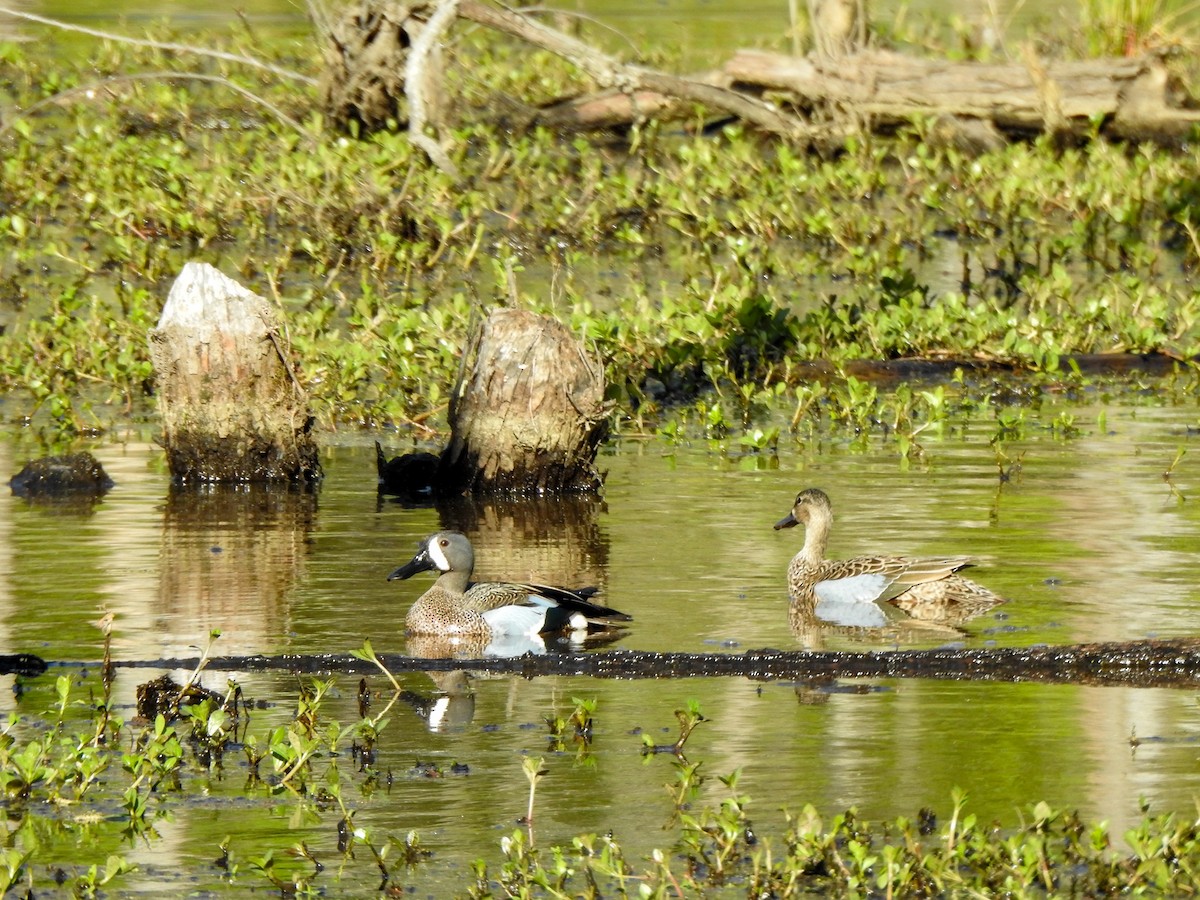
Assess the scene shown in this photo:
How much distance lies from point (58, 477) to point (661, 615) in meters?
4.43

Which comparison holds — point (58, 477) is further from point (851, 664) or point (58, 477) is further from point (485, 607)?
point (851, 664)

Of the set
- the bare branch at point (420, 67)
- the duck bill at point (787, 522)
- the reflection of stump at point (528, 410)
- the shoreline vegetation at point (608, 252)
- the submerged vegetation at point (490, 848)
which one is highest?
the bare branch at point (420, 67)

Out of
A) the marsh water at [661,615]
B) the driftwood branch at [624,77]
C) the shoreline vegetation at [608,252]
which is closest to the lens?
the marsh water at [661,615]

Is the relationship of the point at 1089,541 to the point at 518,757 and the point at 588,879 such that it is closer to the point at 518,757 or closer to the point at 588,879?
the point at 518,757

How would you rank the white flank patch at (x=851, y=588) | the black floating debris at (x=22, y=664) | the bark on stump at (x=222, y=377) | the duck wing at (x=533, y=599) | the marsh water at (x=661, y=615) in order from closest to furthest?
the marsh water at (x=661, y=615) → the black floating debris at (x=22, y=664) → the duck wing at (x=533, y=599) → the white flank patch at (x=851, y=588) → the bark on stump at (x=222, y=377)

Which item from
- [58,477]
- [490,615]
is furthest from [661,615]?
[58,477]

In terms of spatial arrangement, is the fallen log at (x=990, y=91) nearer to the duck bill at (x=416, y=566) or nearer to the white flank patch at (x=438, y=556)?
the duck bill at (x=416, y=566)

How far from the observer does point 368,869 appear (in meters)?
6.57

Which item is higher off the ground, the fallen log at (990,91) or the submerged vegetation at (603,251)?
the fallen log at (990,91)

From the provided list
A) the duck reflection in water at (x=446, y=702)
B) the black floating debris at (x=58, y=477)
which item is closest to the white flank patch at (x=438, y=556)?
the duck reflection in water at (x=446, y=702)

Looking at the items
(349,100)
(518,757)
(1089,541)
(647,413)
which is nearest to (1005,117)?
(349,100)

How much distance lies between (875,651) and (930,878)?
2710 millimetres

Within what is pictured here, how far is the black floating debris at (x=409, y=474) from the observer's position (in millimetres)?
12781

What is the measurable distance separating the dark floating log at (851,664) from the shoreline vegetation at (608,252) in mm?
913
